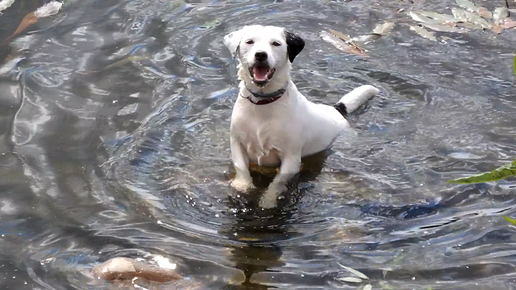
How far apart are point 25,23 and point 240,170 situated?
430cm

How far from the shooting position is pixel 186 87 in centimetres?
770

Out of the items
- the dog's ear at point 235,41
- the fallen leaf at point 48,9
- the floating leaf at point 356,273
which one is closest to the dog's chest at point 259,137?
the dog's ear at point 235,41

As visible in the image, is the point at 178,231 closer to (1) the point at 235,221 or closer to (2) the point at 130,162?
(1) the point at 235,221

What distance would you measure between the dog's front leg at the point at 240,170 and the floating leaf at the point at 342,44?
9.17ft

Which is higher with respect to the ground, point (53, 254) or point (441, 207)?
point (53, 254)

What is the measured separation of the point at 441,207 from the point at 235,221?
1.49m

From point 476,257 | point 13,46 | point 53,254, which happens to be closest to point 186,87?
point 13,46

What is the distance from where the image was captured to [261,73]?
5.65m

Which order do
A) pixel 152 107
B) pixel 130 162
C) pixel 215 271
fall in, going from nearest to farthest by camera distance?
pixel 215 271 → pixel 130 162 → pixel 152 107

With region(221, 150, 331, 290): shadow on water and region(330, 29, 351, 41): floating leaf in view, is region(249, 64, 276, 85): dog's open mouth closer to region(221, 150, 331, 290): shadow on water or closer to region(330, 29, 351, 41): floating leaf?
region(221, 150, 331, 290): shadow on water

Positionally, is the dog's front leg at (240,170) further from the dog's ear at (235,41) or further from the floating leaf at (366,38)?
the floating leaf at (366,38)

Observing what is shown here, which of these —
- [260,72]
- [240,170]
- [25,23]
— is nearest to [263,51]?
[260,72]

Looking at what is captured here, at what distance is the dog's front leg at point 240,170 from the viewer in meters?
6.01

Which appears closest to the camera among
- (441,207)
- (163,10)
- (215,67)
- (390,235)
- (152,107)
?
(390,235)
